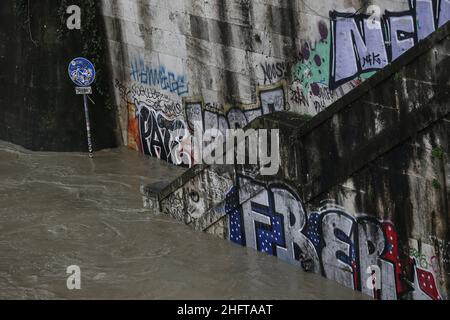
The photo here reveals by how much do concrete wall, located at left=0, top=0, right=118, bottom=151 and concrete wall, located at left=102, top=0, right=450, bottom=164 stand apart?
49 cm

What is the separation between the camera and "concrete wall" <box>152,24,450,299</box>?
13055 mm

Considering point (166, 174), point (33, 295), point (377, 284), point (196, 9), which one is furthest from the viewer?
point (166, 174)

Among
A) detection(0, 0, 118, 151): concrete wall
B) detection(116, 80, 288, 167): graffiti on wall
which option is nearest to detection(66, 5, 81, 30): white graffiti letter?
detection(0, 0, 118, 151): concrete wall

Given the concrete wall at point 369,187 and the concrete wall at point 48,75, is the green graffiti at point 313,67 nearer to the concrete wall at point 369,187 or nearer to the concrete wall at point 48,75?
the concrete wall at point 369,187

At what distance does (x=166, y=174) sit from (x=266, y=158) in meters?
5.62

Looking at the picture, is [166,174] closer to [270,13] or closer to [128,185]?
[128,185]

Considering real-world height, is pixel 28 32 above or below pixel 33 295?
above

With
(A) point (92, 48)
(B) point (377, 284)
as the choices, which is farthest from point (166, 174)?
(B) point (377, 284)

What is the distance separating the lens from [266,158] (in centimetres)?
1561

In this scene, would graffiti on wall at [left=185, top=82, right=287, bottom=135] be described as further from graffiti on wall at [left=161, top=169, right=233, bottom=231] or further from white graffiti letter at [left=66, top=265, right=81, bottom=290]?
white graffiti letter at [left=66, top=265, right=81, bottom=290]

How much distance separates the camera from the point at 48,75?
22.2 metres

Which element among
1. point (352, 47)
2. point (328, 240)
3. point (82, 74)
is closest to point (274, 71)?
point (352, 47)

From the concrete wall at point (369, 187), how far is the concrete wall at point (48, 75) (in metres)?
6.65

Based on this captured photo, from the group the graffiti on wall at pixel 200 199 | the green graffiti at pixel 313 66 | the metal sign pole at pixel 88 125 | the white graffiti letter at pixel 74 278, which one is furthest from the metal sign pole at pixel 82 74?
the white graffiti letter at pixel 74 278
